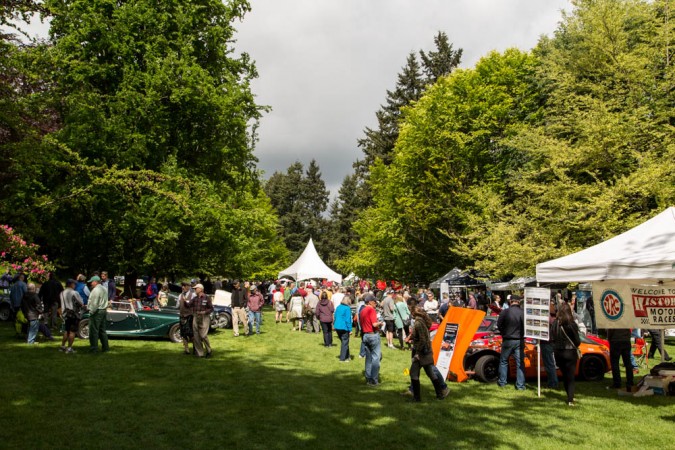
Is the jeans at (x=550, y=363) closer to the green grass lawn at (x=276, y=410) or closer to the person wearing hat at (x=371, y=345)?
the green grass lawn at (x=276, y=410)

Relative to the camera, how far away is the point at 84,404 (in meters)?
8.55

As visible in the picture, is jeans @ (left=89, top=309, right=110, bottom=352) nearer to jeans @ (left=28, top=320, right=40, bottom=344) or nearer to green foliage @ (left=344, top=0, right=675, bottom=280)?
jeans @ (left=28, top=320, right=40, bottom=344)

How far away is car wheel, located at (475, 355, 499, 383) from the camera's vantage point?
11.8 meters

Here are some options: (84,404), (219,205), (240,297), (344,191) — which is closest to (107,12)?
(219,205)

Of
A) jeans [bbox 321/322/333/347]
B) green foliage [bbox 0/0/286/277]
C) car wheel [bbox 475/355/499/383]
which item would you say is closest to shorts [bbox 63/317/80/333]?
green foliage [bbox 0/0/286/277]

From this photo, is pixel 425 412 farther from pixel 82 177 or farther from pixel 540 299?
pixel 82 177

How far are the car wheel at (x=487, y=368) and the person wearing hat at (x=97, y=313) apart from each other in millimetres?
8668

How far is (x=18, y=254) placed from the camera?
390 inches

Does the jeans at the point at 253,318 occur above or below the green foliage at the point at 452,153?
below

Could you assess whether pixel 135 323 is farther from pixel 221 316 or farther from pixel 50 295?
pixel 221 316

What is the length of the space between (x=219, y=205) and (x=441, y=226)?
16.9m

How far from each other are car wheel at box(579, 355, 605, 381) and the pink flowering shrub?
37.4 feet

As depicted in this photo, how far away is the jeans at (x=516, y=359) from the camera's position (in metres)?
11.0

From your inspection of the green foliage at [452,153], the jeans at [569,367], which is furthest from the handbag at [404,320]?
the green foliage at [452,153]
